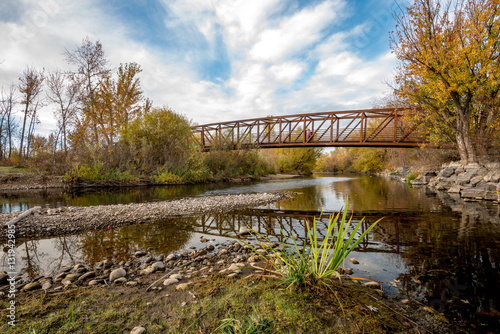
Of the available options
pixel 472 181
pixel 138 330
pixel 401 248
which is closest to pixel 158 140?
pixel 401 248

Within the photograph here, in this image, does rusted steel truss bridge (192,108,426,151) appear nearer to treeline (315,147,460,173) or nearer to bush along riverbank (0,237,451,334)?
treeline (315,147,460,173)

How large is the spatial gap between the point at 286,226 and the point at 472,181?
11.9 meters

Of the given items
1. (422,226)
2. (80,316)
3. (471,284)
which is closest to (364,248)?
(471,284)

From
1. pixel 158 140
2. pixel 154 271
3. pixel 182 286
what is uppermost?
pixel 158 140

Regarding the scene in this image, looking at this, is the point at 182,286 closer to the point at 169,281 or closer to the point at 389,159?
the point at 169,281

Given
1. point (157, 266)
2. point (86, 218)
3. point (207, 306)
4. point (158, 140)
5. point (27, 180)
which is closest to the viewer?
point (207, 306)

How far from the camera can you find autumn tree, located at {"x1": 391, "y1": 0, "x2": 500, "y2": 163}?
35.8 ft

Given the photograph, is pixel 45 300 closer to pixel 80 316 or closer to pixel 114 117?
pixel 80 316

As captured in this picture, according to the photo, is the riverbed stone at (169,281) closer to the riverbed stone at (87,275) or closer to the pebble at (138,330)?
the pebble at (138,330)

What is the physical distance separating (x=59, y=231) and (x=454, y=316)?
301 inches

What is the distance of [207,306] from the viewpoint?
224cm

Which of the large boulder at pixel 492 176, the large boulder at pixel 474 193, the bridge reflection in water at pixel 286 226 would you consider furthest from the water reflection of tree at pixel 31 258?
the large boulder at pixel 492 176

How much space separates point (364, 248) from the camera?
4.60 meters

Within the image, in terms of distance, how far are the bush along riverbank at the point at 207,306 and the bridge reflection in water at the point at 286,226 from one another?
2104 millimetres
